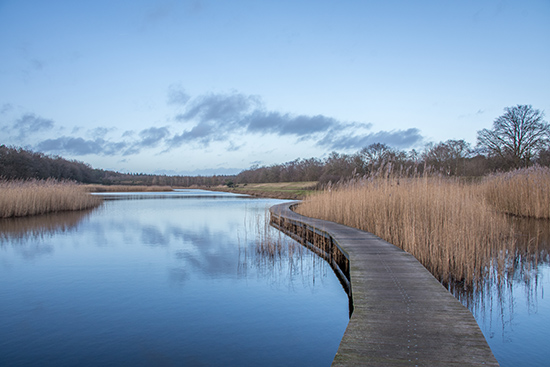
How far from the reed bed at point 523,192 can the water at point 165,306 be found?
7719mm

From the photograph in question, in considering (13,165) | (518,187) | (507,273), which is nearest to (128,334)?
(507,273)

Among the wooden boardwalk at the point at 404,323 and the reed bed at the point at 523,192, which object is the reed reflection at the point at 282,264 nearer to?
the wooden boardwalk at the point at 404,323

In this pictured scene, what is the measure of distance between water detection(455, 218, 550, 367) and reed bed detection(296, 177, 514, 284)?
0.30 meters

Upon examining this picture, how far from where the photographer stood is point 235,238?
9.54 meters

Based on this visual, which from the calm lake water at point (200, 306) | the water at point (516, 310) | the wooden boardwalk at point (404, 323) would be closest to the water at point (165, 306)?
the calm lake water at point (200, 306)

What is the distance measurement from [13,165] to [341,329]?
1445 inches

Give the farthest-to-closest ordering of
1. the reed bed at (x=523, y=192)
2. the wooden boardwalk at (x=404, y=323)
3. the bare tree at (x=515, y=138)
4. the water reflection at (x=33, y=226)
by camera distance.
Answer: the bare tree at (x=515, y=138), the reed bed at (x=523, y=192), the water reflection at (x=33, y=226), the wooden boardwalk at (x=404, y=323)

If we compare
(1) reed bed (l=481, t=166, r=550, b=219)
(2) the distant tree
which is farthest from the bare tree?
(1) reed bed (l=481, t=166, r=550, b=219)

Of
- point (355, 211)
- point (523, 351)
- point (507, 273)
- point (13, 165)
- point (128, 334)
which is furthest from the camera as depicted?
point (13, 165)

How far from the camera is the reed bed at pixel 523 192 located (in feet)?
34.1

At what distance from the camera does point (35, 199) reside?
14.3 m

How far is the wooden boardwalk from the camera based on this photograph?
2270 millimetres

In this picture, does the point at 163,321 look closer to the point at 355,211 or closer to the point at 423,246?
the point at 423,246

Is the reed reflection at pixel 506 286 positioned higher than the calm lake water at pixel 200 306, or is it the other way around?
the reed reflection at pixel 506 286
